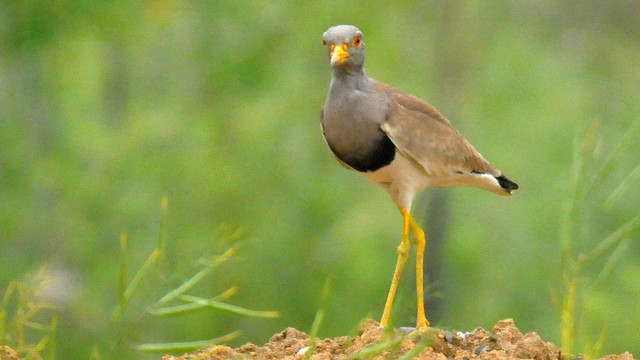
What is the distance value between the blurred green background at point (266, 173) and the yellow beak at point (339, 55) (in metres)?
5.80

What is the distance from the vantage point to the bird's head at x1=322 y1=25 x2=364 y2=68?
568cm

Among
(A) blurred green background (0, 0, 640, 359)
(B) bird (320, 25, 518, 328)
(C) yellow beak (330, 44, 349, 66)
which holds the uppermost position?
(C) yellow beak (330, 44, 349, 66)

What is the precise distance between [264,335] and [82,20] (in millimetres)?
3595

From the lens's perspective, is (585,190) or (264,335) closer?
(585,190)

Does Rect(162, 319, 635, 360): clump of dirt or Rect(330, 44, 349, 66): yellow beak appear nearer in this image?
Rect(162, 319, 635, 360): clump of dirt

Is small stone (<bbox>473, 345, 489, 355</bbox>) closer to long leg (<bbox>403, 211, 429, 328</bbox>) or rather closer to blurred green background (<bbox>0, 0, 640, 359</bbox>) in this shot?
long leg (<bbox>403, 211, 429, 328</bbox>)

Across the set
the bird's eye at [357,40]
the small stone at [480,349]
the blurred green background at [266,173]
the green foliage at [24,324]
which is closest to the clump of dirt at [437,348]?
the small stone at [480,349]

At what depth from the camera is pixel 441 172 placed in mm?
6043

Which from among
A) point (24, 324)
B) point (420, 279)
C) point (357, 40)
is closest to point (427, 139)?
point (357, 40)

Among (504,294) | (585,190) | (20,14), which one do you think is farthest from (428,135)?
(504,294)

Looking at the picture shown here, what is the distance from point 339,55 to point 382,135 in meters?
0.41

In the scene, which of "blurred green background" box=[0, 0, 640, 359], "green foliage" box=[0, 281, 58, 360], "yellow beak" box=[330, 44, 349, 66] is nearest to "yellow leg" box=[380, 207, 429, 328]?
"yellow beak" box=[330, 44, 349, 66]

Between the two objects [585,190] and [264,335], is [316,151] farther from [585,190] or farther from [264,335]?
[585,190]

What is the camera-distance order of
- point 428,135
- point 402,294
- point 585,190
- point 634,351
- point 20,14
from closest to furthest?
point 402,294 < point 585,190 < point 428,135 < point 20,14 < point 634,351
